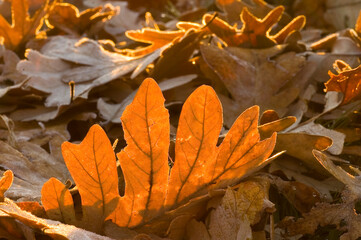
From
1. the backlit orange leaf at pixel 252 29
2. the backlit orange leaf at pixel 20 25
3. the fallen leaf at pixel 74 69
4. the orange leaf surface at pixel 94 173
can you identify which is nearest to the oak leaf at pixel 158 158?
the orange leaf surface at pixel 94 173

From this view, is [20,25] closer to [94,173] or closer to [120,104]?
[120,104]

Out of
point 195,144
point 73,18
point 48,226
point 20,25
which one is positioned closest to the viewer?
point 48,226

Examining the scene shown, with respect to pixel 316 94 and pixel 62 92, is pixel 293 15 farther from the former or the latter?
pixel 62 92

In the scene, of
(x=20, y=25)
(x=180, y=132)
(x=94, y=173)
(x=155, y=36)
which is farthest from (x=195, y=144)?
(x=20, y=25)

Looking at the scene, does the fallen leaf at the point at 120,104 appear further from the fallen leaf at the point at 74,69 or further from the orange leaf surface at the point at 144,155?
the orange leaf surface at the point at 144,155

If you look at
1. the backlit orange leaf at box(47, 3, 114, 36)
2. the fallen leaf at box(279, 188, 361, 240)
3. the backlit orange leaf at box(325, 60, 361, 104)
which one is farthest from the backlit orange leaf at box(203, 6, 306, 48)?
the fallen leaf at box(279, 188, 361, 240)

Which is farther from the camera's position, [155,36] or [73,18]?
[73,18]
